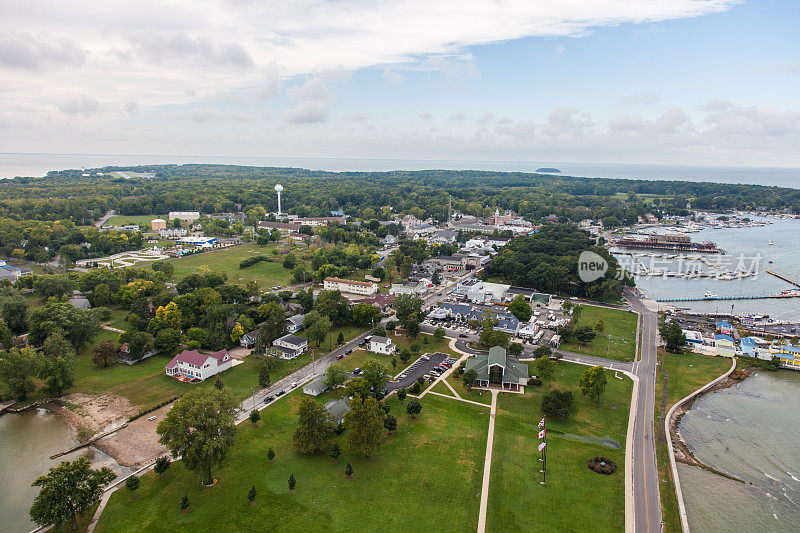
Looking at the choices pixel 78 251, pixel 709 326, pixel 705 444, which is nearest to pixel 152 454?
pixel 705 444

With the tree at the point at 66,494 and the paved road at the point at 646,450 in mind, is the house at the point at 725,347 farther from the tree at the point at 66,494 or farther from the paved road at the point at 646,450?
the tree at the point at 66,494

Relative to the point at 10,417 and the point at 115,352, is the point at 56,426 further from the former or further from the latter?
the point at 115,352

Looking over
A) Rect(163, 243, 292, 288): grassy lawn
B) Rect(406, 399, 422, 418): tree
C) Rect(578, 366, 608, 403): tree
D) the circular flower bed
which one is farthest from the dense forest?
the circular flower bed

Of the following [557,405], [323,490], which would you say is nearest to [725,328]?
[557,405]

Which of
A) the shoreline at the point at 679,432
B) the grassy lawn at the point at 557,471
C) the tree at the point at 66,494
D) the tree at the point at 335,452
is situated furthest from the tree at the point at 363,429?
the shoreline at the point at 679,432

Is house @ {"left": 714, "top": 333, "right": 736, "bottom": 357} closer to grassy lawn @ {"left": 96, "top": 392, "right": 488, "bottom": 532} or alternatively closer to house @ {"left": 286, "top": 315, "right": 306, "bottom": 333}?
grassy lawn @ {"left": 96, "top": 392, "right": 488, "bottom": 532}

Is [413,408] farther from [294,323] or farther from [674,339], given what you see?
[674,339]

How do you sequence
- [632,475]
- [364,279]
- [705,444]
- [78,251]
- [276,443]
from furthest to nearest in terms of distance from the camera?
[78,251], [364,279], [705,444], [276,443], [632,475]
